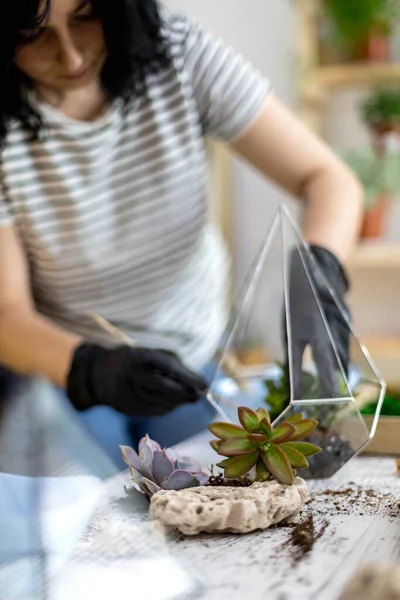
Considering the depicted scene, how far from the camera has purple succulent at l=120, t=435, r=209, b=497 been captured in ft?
1.80

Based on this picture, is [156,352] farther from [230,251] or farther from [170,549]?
[230,251]

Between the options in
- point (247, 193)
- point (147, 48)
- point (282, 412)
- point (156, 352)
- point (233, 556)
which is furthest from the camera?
point (247, 193)

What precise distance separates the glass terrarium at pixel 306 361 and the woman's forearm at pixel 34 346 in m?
0.27

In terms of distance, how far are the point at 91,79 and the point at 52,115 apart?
0.08 m

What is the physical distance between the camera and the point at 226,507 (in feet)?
1.65

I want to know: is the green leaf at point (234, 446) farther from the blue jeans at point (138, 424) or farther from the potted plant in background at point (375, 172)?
the potted plant in background at point (375, 172)

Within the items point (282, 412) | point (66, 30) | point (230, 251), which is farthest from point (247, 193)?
point (282, 412)

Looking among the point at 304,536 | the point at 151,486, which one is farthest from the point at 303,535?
the point at 151,486

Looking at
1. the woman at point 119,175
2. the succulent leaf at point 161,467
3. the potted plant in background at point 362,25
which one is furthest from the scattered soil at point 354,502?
the potted plant in background at point 362,25

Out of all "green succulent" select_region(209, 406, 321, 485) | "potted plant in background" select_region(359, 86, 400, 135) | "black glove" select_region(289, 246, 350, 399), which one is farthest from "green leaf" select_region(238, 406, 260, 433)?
"potted plant in background" select_region(359, 86, 400, 135)

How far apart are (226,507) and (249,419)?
70mm

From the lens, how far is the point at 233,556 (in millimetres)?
482

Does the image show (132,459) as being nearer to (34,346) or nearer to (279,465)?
(279,465)

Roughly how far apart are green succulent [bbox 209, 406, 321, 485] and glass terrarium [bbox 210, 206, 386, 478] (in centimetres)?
9
